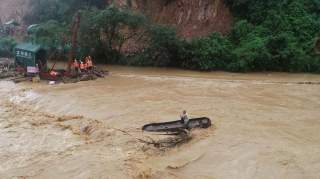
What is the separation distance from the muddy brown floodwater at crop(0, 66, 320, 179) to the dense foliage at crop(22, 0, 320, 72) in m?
1.52

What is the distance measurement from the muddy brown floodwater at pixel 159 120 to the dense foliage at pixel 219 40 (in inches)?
59.8

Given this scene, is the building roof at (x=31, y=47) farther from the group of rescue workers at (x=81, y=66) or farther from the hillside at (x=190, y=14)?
the hillside at (x=190, y=14)

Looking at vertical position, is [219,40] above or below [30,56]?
above

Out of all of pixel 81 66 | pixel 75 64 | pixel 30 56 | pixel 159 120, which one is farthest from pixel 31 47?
pixel 159 120

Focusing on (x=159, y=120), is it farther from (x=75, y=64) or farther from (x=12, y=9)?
(x=12, y=9)

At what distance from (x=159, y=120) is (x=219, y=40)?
483 inches

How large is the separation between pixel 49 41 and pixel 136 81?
6.65 m

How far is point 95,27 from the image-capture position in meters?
27.7

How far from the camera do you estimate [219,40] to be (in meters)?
27.8

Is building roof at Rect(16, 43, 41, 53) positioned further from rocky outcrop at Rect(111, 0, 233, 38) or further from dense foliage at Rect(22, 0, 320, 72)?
rocky outcrop at Rect(111, 0, 233, 38)

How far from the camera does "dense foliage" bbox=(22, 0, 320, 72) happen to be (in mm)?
26141

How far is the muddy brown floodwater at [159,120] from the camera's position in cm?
1250

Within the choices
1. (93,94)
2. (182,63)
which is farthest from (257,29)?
(93,94)

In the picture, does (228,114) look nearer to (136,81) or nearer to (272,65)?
(136,81)
